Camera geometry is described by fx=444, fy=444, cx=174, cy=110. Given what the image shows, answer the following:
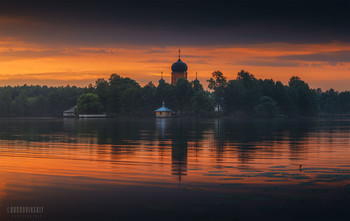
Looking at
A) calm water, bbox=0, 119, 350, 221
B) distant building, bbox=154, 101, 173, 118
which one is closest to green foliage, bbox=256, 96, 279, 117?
distant building, bbox=154, 101, 173, 118

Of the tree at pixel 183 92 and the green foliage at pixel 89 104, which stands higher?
the tree at pixel 183 92

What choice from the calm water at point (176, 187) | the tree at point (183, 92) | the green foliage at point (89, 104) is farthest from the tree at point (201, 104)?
the calm water at point (176, 187)

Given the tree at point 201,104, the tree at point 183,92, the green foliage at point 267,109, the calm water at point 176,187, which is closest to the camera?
the calm water at point 176,187

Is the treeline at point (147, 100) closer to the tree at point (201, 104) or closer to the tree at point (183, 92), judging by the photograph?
the tree at point (183, 92)

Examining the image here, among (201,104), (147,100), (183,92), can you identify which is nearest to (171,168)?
(201,104)

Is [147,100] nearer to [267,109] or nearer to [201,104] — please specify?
[201,104]

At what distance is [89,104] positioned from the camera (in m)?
188

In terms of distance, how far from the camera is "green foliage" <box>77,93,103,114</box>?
616 feet

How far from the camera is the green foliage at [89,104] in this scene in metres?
188

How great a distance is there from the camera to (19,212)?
13406 millimetres

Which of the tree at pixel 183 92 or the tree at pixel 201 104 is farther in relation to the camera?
the tree at pixel 183 92

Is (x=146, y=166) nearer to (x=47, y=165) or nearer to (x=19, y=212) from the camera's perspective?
(x=47, y=165)

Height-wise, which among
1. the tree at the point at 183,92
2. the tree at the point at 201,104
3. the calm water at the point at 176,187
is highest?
the tree at the point at 183,92

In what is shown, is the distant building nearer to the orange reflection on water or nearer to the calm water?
the orange reflection on water
